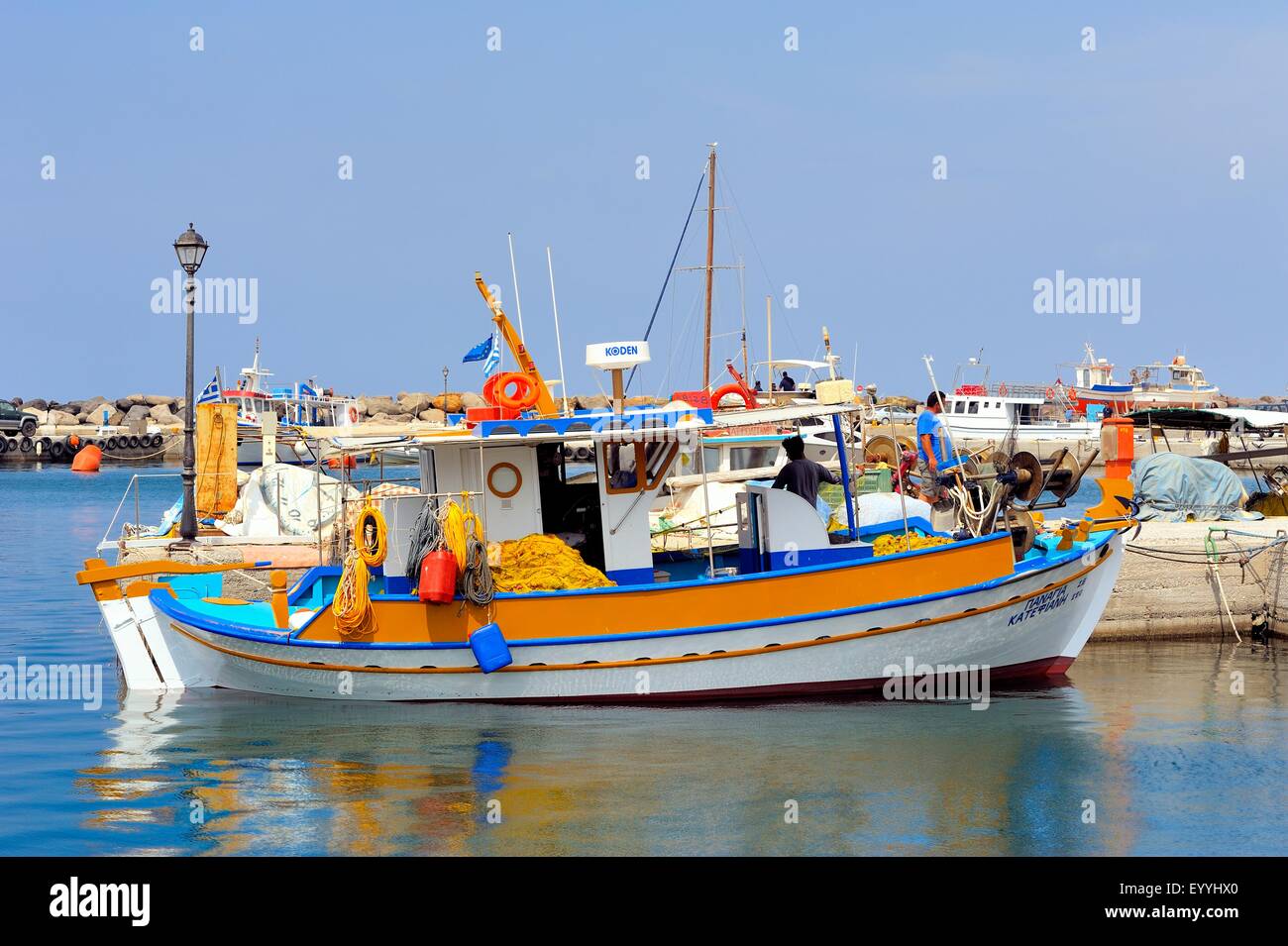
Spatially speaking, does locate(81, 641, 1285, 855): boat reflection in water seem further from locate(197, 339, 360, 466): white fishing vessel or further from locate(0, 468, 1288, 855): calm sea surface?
locate(197, 339, 360, 466): white fishing vessel

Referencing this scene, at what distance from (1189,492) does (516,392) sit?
11.8 metres

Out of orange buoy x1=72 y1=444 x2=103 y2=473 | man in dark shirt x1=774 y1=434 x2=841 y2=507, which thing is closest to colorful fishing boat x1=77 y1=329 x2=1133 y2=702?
man in dark shirt x1=774 y1=434 x2=841 y2=507

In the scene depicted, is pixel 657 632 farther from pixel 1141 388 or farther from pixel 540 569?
pixel 1141 388

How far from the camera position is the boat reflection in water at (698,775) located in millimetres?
10148

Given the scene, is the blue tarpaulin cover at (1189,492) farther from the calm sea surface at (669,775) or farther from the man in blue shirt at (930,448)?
the man in blue shirt at (930,448)

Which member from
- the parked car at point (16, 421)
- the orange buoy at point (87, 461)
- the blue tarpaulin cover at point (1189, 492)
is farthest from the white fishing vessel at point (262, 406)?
the blue tarpaulin cover at point (1189, 492)

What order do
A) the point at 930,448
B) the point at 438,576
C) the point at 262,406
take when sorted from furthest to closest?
the point at 262,406, the point at 930,448, the point at 438,576

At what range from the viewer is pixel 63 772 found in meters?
12.1

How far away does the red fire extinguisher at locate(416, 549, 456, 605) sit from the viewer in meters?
13.4

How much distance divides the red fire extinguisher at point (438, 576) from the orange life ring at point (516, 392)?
1712 mm

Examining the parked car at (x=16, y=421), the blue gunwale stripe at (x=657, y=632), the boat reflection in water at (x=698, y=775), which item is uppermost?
the parked car at (x=16, y=421)

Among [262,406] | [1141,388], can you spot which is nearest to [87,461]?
[262,406]

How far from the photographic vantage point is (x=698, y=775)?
11672 mm
